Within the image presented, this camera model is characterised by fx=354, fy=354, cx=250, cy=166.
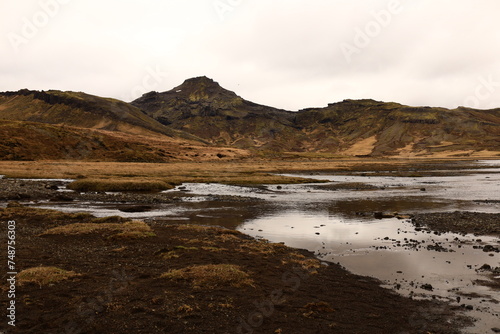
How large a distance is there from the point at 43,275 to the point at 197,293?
7332 mm

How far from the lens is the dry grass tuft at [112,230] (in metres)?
25.8

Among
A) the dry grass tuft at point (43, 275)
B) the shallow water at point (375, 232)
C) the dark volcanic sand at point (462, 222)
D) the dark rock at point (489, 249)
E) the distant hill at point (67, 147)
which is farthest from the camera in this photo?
the distant hill at point (67, 147)

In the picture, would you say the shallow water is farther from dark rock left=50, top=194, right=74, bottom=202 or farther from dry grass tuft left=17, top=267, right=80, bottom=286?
dry grass tuft left=17, top=267, right=80, bottom=286

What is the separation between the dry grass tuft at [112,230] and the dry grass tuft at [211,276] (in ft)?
28.4

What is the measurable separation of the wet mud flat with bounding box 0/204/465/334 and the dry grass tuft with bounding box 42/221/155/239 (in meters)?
0.90

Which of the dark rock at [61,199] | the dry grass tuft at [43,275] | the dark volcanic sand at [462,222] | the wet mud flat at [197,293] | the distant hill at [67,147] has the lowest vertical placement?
the dark rock at [61,199]

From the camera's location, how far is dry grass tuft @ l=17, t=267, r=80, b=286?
15.9m

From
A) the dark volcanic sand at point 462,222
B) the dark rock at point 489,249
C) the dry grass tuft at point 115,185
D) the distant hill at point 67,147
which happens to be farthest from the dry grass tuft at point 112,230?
the distant hill at point 67,147

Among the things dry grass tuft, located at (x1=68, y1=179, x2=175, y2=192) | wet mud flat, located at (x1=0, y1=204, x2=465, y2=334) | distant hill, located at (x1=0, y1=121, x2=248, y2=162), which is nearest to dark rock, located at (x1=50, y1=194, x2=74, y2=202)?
dry grass tuft, located at (x1=68, y1=179, x2=175, y2=192)

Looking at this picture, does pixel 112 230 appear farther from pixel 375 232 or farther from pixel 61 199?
pixel 61 199

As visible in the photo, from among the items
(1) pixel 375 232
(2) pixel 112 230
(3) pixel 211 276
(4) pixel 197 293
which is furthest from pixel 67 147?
(4) pixel 197 293

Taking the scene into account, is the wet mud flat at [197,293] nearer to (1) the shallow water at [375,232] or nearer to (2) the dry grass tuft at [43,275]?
(2) the dry grass tuft at [43,275]

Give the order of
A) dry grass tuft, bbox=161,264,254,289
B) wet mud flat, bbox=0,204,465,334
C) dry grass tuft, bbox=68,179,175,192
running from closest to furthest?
wet mud flat, bbox=0,204,465,334 → dry grass tuft, bbox=161,264,254,289 → dry grass tuft, bbox=68,179,175,192

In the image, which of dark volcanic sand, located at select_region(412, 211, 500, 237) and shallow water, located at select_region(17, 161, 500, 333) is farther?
dark volcanic sand, located at select_region(412, 211, 500, 237)
